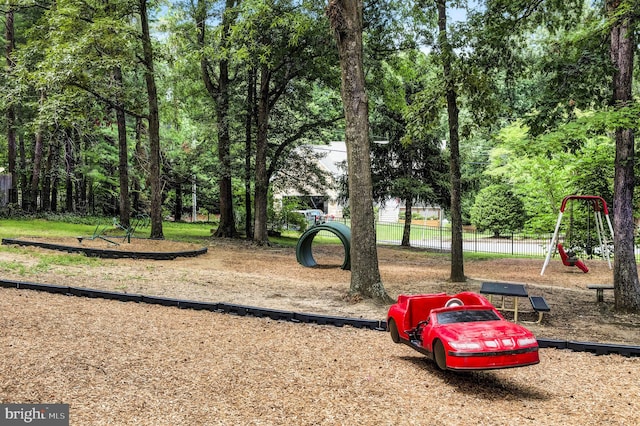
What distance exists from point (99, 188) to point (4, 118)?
9129mm

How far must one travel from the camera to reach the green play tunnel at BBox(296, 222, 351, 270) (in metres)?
16.1

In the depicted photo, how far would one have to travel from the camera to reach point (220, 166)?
79.2 feet

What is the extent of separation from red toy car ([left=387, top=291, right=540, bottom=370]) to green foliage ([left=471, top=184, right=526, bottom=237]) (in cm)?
3250

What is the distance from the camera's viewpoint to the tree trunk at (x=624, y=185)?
10.5m

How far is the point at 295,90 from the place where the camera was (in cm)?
2459

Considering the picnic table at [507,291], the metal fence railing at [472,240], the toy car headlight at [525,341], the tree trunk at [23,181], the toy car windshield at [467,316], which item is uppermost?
the tree trunk at [23,181]

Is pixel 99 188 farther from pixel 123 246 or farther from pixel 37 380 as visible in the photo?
pixel 37 380

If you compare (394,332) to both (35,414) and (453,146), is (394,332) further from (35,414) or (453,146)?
(453,146)

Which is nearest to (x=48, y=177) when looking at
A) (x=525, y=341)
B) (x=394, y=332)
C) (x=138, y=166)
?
(x=138, y=166)

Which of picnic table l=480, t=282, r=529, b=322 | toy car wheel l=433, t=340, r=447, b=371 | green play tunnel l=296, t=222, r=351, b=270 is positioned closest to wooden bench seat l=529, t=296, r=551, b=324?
picnic table l=480, t=282, r=529, b=322

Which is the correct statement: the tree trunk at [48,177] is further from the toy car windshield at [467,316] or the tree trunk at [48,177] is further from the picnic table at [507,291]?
the toy car windshield at [467,316]

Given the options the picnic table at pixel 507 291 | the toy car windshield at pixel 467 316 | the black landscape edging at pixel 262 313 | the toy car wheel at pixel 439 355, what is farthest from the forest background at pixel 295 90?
the toy car wheel at pixel 439 355

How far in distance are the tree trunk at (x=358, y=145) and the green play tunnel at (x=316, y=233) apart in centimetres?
494

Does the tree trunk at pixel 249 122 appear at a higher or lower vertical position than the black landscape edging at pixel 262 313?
higher
